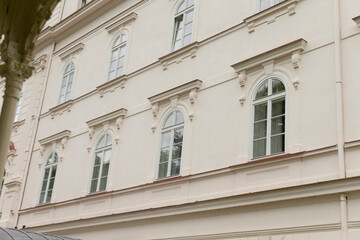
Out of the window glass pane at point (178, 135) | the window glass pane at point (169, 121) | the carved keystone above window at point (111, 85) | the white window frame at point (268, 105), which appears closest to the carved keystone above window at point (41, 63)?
the carved keystone above window at point (111, 85)

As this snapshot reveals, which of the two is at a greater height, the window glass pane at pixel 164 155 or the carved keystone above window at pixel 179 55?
the carved keystone above window at pixel 179 55

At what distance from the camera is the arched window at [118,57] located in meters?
15.8

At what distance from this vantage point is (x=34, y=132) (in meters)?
18.5

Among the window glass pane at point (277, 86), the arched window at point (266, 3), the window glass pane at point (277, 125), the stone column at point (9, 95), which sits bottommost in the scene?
the stone column at point (9, 95)

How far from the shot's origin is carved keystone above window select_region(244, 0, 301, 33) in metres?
10.9

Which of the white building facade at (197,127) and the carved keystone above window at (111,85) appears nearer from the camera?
the white building facade at (197,127)

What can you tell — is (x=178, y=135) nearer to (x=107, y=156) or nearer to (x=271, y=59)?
(x=107, y=156)

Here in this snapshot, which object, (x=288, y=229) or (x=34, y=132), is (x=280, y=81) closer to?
(x=288, y=229)

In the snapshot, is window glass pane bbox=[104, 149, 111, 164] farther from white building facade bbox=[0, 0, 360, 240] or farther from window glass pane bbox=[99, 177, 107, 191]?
window glass pane bbox=[99, 177, 107, 191]

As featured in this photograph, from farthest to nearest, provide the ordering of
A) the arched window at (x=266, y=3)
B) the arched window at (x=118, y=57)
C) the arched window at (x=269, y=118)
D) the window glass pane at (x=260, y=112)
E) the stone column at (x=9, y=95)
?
the arched window at (x=118, y=57) < the arched window at (x=266, y=3) < the window glass pane at (x=260, y=112) < the arched window at (x=269, y=118) < the stone column at (x=9, y=95)

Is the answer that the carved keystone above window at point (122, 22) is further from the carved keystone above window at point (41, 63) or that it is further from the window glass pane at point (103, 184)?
the window glass pane at point (103, 184)

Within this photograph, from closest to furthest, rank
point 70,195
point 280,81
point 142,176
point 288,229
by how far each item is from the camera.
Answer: point 288,229, point 280,81, point 142,176, point 70,195

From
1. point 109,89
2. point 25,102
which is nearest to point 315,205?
point 109,89

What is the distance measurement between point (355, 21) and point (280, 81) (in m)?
1.94
